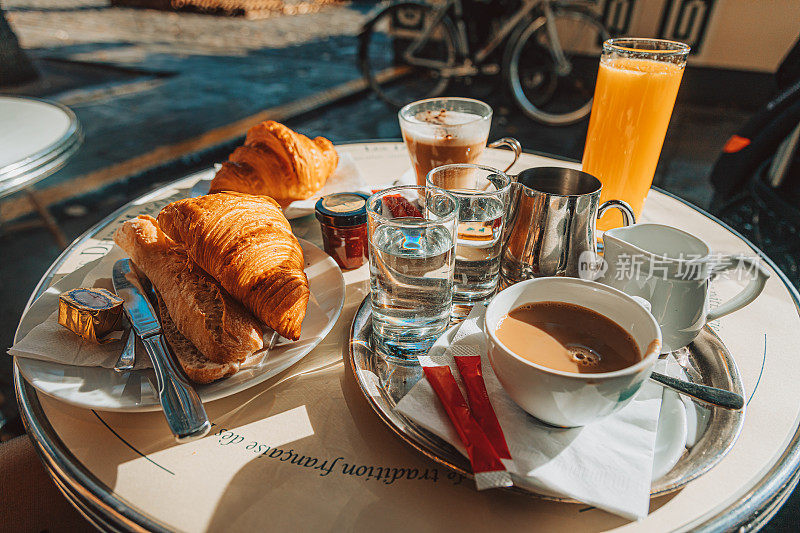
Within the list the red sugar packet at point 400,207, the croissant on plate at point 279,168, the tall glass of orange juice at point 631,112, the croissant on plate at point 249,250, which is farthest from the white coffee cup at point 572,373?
the croissant on plate at point 279,168

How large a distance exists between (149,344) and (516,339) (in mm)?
516

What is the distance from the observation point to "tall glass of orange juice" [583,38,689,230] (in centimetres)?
101

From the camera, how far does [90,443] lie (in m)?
0.66

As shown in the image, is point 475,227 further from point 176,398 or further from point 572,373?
point 176,398

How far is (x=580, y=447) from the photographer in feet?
1.92

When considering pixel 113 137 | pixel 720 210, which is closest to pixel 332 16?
pixel 113 137

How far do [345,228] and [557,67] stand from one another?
3.46 m

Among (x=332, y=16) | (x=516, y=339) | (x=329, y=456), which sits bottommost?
(x=332, y=16)

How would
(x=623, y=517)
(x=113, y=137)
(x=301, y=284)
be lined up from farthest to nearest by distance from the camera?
(x=113, y=137), (x=301, y=284), (x=623, y=517)

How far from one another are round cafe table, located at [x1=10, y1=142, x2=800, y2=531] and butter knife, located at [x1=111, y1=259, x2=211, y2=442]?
0.07 m

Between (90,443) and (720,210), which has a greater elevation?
(90,443)

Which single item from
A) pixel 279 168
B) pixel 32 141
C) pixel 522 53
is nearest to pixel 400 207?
pixel 279 168

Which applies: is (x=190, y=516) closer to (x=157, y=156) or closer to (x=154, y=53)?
(x=157, y=156)

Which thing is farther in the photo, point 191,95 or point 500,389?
point 191,95
